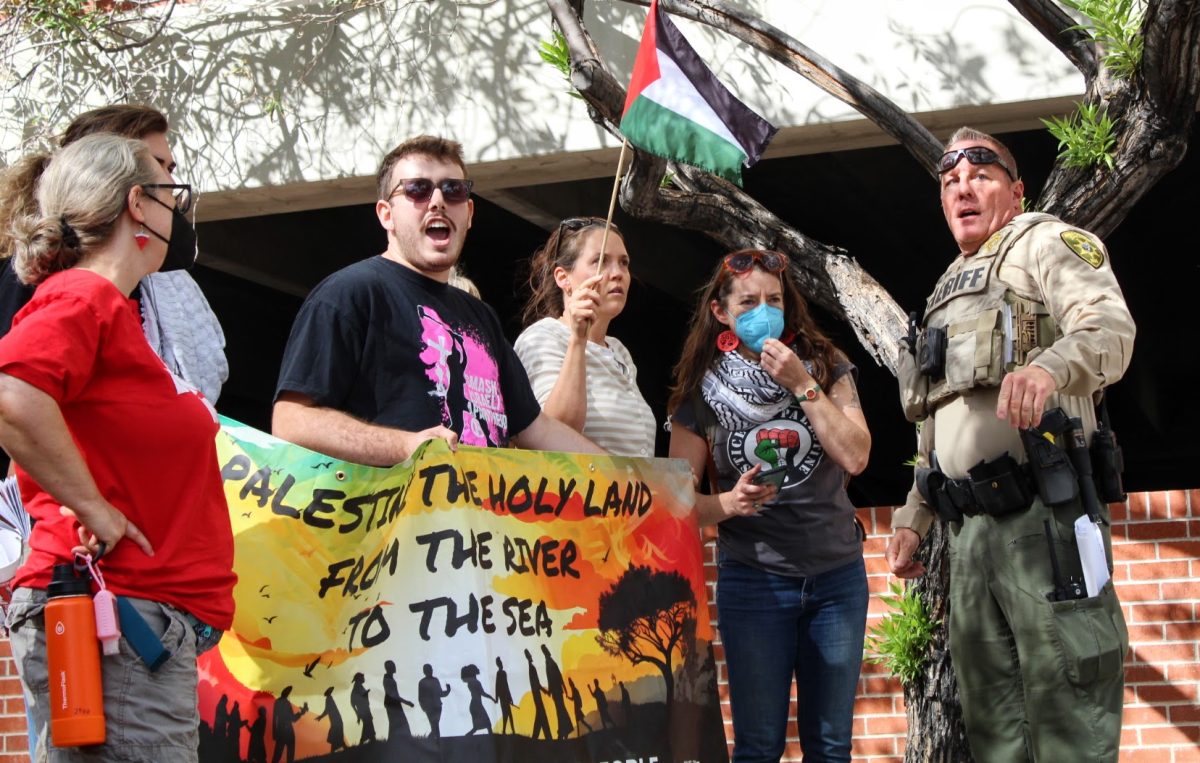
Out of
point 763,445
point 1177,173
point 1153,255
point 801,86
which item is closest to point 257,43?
point 801,86

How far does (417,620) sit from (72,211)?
1.39 m

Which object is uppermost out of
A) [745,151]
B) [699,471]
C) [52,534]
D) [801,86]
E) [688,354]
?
[801,86]

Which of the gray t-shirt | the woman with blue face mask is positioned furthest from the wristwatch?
the gray t-shirt

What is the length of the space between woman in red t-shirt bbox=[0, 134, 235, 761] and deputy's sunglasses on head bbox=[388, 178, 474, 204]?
3.27 feet

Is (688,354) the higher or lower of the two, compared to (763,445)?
higher

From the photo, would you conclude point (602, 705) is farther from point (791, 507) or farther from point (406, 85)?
point (406, 85)

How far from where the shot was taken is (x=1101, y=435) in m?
4.56

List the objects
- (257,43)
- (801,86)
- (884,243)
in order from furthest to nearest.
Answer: (884,243) → (257,43) → (801,86)

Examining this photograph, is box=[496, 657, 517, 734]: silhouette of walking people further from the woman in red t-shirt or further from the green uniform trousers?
the green uniform trousers

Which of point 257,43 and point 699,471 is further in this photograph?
point 257,43

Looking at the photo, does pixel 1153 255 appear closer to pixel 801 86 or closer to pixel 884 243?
pixel 884 243

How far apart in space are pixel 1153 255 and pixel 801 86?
626 cm

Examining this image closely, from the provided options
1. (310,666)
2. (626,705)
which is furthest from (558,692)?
(310,666)

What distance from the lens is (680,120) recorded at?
5168 millimetres
